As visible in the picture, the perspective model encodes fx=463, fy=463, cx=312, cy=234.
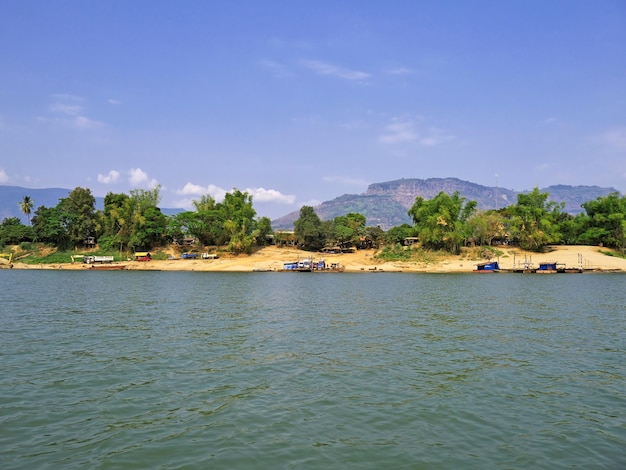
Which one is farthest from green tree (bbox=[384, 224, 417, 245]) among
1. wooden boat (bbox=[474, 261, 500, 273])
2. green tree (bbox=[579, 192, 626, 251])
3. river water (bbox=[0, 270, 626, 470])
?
river water (bbox=[0, 270, 626, 470])

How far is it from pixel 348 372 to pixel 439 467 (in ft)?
22.7

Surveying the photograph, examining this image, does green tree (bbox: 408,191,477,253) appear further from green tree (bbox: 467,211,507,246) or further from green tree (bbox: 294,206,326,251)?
green tree (bbox: 294,206,326,251)

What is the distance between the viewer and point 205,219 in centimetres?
10519

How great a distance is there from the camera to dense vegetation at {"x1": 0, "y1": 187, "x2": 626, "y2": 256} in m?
100

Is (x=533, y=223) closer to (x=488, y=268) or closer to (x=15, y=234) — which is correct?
(x=488, y=268)

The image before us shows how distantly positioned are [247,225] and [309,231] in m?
16.2

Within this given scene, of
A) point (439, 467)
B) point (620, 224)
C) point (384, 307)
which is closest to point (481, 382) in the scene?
point (439, 467)

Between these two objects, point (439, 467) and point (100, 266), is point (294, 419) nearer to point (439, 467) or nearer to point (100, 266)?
point (439, 467)

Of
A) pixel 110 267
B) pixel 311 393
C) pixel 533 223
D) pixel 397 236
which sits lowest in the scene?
pixel 311 393

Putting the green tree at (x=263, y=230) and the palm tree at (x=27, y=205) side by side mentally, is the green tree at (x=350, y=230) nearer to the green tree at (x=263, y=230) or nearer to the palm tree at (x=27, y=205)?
the green tree at (x=263, y=230)

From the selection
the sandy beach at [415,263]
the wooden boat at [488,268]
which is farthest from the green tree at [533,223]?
the wooden boat at [488,268]

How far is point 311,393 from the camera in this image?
13906 mm

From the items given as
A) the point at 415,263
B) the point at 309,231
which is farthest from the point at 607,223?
the point at 309,231

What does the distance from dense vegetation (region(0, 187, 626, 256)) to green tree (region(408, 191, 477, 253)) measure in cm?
21
